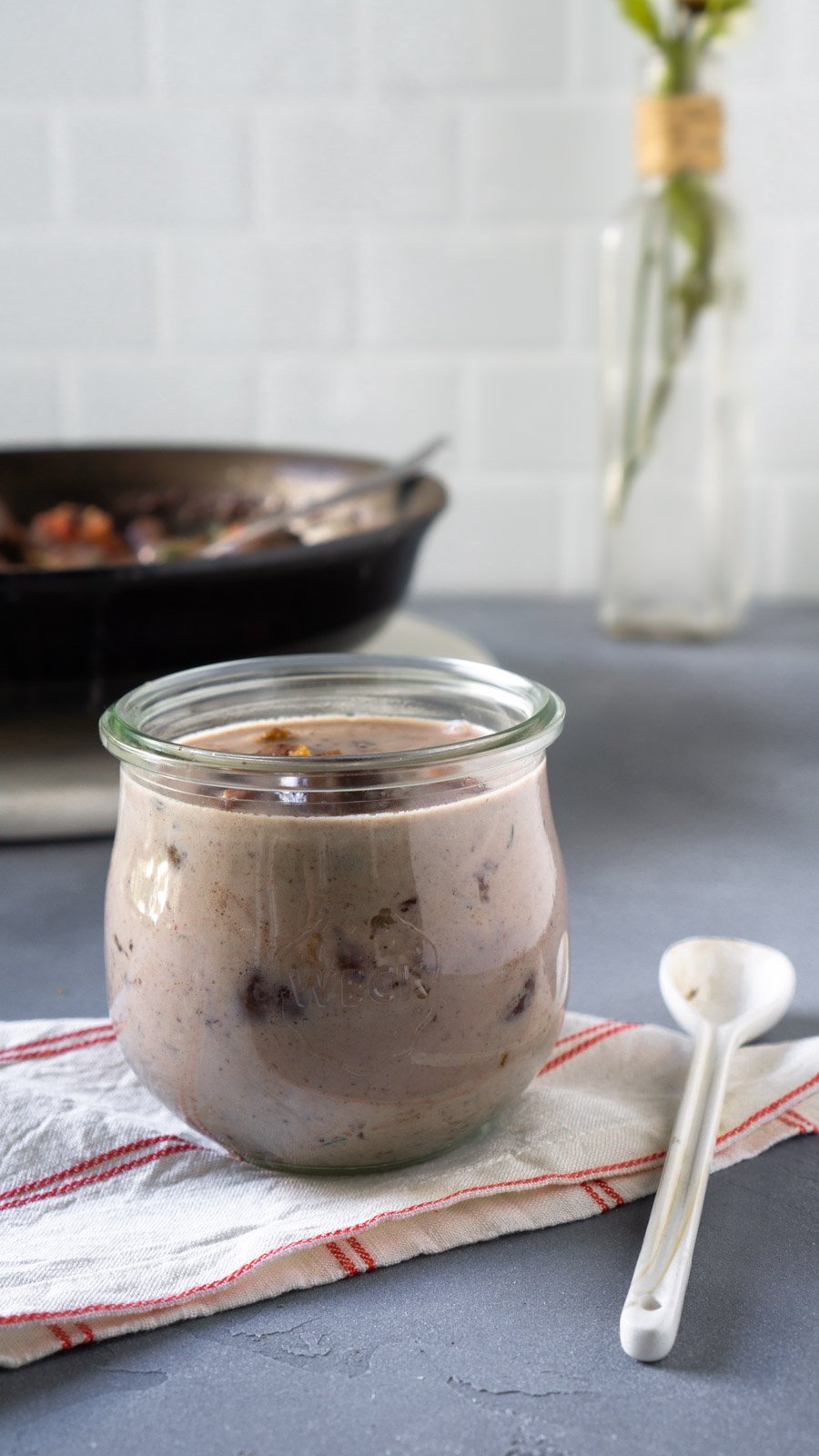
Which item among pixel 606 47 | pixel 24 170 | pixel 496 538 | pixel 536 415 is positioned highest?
pixel 606 47

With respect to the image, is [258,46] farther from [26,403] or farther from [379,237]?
[26,403]

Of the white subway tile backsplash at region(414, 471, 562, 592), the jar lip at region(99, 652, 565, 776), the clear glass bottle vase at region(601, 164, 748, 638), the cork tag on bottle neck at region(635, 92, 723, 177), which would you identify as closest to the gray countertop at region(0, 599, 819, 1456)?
the jar lip at region(99, 652, 565, 776)

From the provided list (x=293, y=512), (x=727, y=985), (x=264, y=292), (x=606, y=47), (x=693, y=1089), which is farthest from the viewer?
(x=264, y=292)

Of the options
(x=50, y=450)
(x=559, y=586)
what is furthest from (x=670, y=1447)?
(x=559, y=586)

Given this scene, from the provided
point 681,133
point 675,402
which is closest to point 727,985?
point 675,402

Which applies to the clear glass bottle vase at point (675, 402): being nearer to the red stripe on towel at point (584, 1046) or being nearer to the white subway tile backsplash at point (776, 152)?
the white subway tile backsplash at point (776, 152)

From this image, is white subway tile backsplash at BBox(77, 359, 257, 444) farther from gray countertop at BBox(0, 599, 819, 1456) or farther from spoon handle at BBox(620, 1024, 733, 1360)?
spoon handle at BBox(620, 1024, 733, 1360)
